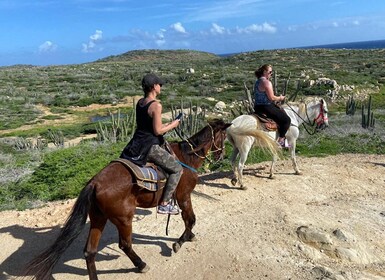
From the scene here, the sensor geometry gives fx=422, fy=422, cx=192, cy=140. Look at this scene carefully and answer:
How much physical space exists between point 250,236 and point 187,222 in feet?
4.36

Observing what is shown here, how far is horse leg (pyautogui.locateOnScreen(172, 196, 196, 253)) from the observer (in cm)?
738

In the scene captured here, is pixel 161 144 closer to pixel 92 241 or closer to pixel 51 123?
pixel 92 241

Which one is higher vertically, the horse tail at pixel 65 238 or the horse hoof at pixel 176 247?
the horse tail at pixel 65 238

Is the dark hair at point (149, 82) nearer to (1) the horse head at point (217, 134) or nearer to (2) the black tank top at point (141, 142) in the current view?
(2) the black tank top at point (141, 142)

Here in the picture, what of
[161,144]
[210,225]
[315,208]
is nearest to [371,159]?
[315,208]

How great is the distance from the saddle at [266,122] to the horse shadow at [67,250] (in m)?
3.66

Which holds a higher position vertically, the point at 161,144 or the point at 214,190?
the point at 161,144

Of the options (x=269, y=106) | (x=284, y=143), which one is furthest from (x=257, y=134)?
(x=284, y=143)

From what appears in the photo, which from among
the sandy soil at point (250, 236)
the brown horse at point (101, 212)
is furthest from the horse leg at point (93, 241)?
the sandy soil at point (250, 236)

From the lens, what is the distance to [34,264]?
20.0 feet

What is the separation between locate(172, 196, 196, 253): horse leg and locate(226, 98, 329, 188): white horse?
9.48 ft

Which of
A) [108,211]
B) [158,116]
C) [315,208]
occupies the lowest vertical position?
[315,208]

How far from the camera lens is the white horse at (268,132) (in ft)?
33.4

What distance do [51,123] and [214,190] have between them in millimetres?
24949
